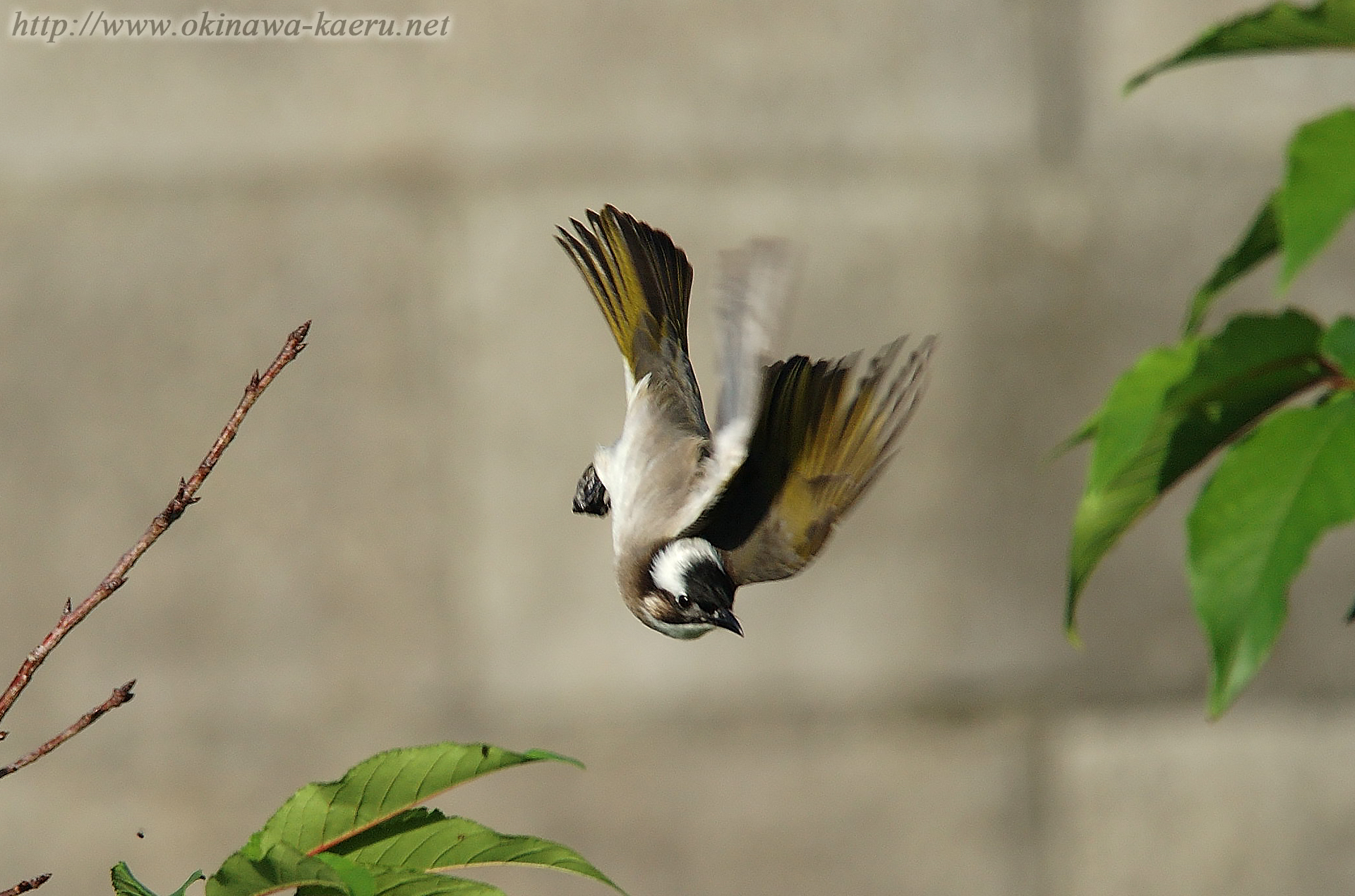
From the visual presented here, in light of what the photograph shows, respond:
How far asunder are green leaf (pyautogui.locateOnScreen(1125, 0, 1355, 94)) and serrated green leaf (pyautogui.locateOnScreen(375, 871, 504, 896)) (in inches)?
12.3

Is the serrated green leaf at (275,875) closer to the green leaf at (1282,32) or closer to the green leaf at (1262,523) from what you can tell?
the green leaf at (1262,523)

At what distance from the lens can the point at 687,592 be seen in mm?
351

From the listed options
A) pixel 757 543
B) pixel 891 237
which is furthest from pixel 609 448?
pixel 891 237

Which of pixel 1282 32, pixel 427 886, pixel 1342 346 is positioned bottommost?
pixel 427 886

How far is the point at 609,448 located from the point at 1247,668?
185 mm

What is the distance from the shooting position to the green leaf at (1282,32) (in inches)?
14.7

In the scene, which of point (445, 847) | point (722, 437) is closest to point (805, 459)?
point (722, 437)

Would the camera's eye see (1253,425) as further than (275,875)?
Yes

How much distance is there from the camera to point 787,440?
0.32 metres

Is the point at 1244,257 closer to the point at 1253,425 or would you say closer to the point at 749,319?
the point at 1253,425

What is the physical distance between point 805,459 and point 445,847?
14cm

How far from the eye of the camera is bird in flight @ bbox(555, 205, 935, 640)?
0.29m

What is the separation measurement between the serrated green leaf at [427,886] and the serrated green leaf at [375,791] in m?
0.03

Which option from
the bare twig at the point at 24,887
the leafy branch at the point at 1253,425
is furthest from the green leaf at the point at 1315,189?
the bare twig at the point at 24,887
